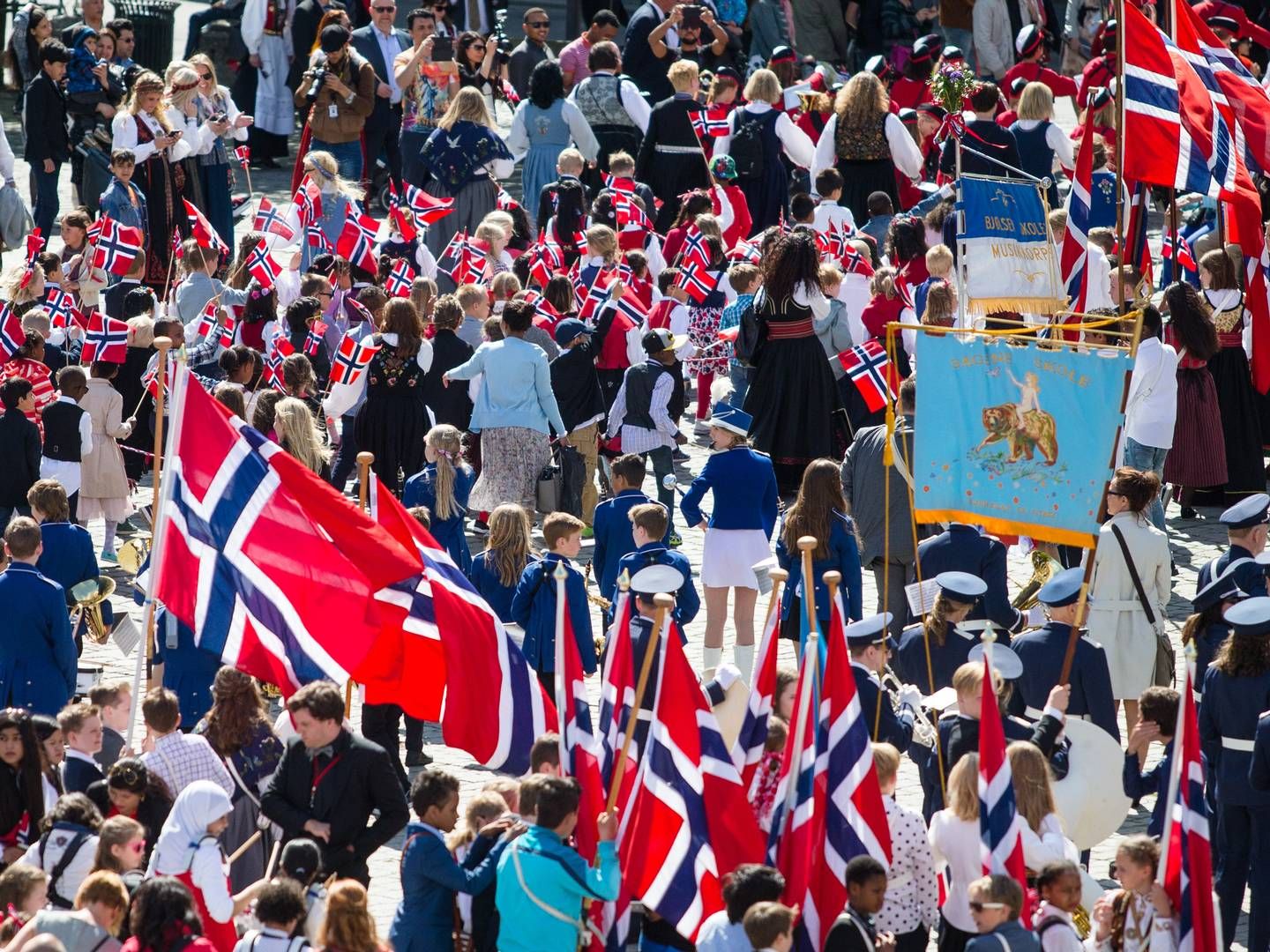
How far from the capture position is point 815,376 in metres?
14.4

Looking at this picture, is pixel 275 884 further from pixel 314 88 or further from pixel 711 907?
pixel 314 88

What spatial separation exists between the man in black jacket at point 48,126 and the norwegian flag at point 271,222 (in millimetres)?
4395

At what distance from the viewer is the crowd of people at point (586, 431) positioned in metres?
8.40

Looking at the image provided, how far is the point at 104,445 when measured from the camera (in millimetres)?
14469

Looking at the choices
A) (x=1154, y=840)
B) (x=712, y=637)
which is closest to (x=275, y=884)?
(x=1154, y=840)

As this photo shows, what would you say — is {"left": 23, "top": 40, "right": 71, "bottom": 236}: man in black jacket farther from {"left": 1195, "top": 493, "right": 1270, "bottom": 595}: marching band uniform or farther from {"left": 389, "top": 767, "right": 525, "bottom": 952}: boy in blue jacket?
{"left": 389, "top": 767, "right": 525, "bottom": 952}: boy in blue jacket

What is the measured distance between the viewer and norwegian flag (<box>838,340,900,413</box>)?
13883 millimetres

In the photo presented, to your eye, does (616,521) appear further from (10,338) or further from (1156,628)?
(10,338)

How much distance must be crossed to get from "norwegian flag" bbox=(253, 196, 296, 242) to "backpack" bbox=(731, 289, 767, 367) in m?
4.25

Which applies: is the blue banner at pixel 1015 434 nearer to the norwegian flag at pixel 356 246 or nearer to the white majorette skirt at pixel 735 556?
the white majorette skirt at pixel 735 556

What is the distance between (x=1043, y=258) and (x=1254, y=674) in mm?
6206

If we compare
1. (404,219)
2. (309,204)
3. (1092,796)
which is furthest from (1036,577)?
(309,204)

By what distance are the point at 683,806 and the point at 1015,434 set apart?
2737 mm

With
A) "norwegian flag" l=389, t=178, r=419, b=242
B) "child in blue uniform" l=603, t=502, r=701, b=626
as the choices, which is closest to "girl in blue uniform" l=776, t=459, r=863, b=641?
"child in blue uniform" l=603, t=502, r=701, b=626
